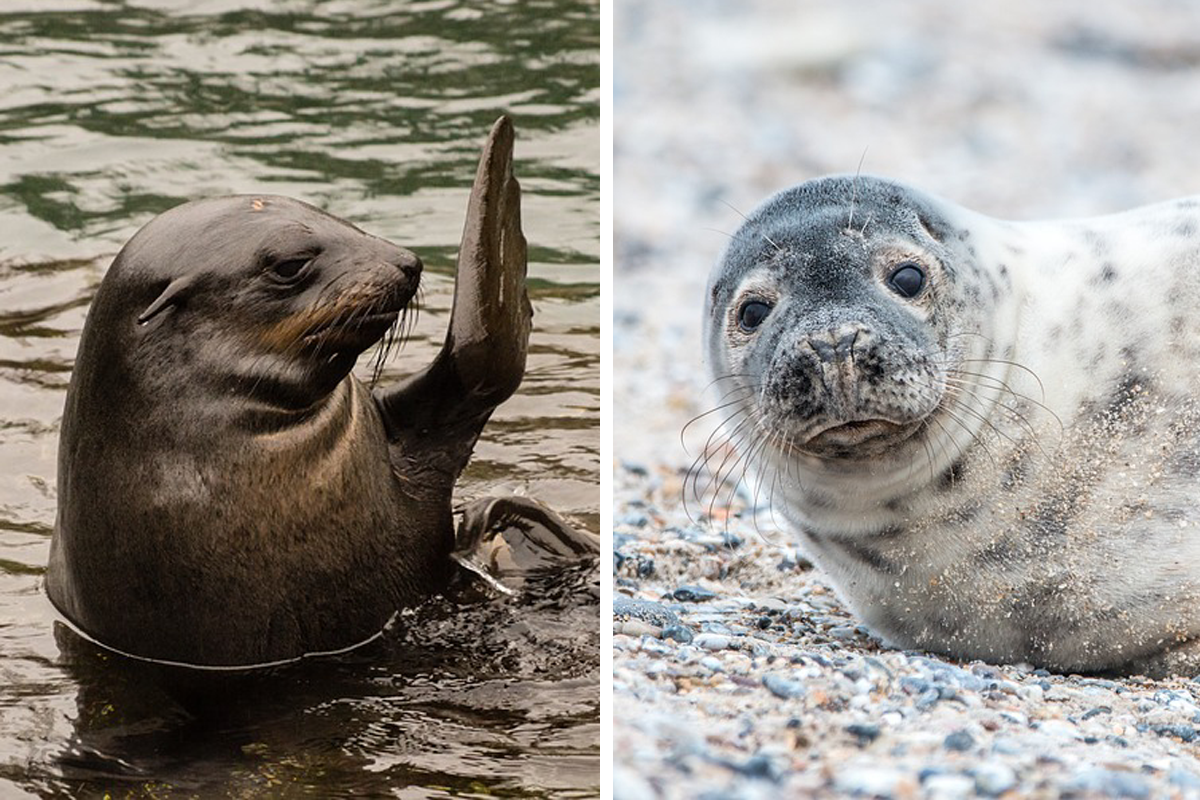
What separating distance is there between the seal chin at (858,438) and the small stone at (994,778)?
101 centimetres

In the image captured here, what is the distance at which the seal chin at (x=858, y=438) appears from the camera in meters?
4.34

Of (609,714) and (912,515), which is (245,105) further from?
(609,714)

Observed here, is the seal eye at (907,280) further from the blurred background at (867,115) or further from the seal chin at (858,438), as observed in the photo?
the blurred background at (867,115)

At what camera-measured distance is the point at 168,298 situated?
489 centimetres

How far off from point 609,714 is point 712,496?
2.69 meters

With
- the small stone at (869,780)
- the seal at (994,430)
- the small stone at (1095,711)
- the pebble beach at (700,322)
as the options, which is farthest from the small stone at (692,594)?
the small stone at (869,780)

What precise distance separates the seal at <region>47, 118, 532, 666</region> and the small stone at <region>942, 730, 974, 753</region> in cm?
199

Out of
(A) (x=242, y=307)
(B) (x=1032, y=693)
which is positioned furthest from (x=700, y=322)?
(B) (x=1032, y=693)

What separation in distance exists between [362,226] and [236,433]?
339 centimetres

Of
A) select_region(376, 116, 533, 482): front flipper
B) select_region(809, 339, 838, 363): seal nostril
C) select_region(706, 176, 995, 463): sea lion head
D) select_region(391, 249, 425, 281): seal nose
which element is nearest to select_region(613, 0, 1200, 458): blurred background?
select_region(376, 116, 533, 482): front flipper

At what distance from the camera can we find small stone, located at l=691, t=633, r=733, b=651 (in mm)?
4312

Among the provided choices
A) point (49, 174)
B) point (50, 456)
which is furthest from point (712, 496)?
point (49, 174)

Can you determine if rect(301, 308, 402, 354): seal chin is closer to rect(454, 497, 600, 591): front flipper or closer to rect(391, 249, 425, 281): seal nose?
rect(391, 249, 425, 281): seal nose

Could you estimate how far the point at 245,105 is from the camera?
31.9ft
